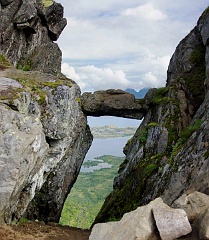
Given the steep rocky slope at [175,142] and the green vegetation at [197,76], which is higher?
the green vegetation at [197,76]

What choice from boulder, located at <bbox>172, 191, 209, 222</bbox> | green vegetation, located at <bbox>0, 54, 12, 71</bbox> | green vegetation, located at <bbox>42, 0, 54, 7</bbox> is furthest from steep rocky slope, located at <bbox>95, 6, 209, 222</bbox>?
green vegetation, located at <bbox>42, 0, 54, 7</bbox>

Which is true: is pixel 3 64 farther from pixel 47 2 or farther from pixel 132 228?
pixel 132 228

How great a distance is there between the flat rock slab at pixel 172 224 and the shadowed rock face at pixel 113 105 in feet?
72.4

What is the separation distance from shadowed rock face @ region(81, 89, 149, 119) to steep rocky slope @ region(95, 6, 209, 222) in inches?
50.9

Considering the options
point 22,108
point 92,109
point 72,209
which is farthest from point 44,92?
point 72,209

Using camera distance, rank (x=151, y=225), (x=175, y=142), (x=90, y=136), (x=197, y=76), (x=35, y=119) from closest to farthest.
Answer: (x=151, y=225) → (x=35, y=119) → (x=175, y=142) → (x=197, y=76) → (x=90, y=136)

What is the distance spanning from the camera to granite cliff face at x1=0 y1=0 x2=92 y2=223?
1477 centimetres

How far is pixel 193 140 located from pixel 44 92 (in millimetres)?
12249

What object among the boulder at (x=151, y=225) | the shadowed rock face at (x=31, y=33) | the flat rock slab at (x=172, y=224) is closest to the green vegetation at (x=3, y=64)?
the shadowed rock face at (x=31, y=33)

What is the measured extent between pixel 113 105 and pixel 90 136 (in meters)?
4.43

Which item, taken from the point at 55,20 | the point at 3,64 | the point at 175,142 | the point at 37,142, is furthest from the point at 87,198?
the point at 37,142

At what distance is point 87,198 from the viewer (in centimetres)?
11056

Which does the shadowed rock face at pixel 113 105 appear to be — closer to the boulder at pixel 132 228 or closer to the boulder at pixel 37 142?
the boulder at pixel 37 142

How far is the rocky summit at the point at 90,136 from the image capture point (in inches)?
328
